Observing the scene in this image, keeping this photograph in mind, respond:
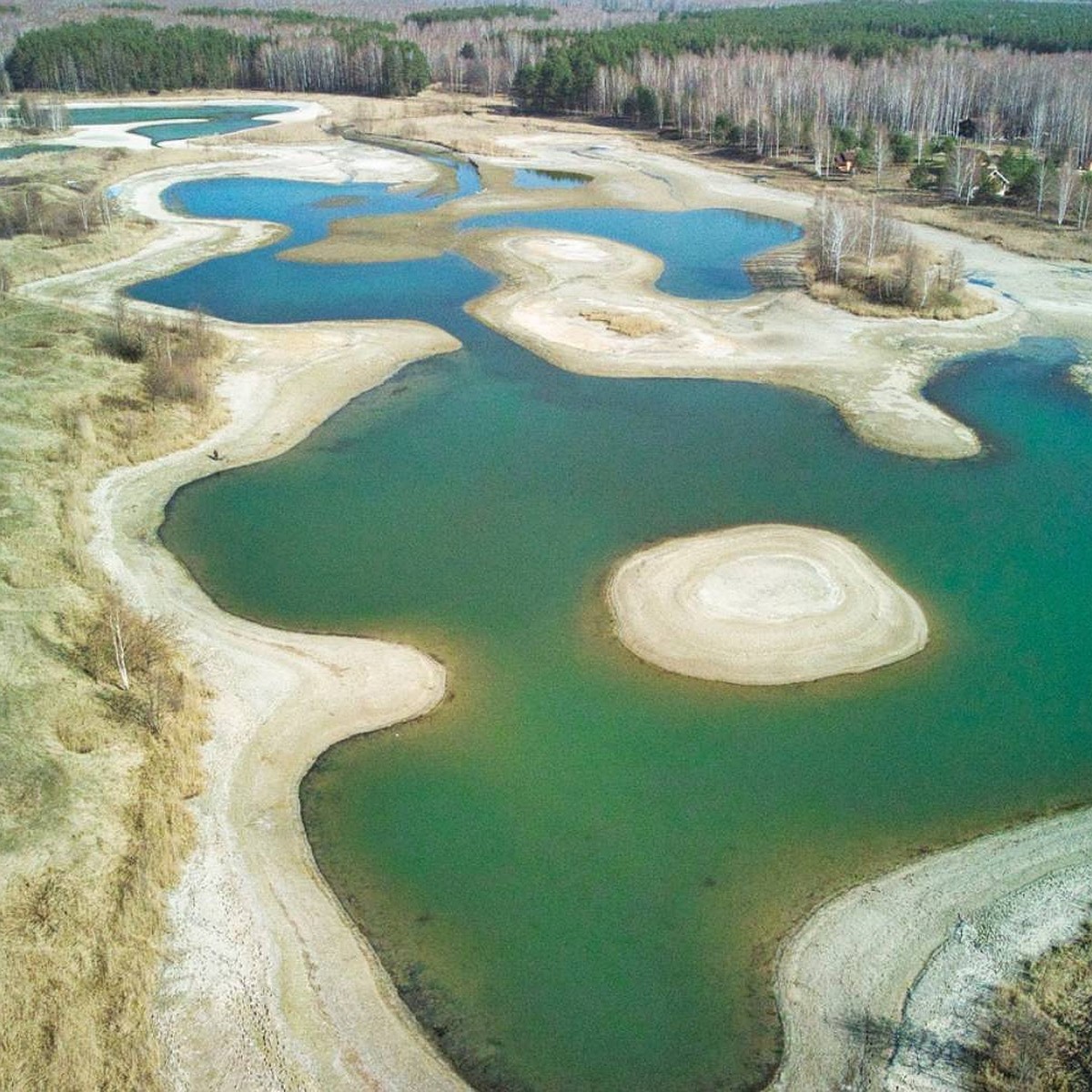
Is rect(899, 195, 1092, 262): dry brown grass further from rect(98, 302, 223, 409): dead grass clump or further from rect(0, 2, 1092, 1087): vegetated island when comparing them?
rect(98, 302, 223, 409): dead grass clump

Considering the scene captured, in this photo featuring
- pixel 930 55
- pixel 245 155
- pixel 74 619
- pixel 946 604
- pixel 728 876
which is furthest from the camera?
pixel 930 55

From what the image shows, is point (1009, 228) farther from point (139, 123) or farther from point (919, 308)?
point (139, 123)

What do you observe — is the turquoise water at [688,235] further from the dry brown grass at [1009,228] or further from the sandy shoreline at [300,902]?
the sandy shoreline at [300,902]

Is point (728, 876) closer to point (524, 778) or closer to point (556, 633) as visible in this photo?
point (524, 778)

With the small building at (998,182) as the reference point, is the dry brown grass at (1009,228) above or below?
below

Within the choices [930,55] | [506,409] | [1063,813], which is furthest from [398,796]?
[930,55]

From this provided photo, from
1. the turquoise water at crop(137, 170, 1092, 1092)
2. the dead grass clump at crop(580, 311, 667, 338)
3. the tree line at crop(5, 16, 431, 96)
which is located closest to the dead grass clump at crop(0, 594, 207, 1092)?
the turquoise water at crop(137, 170, 1092, 1092)

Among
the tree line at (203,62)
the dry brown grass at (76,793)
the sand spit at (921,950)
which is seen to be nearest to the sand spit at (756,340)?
the sand spit at (921,950)
